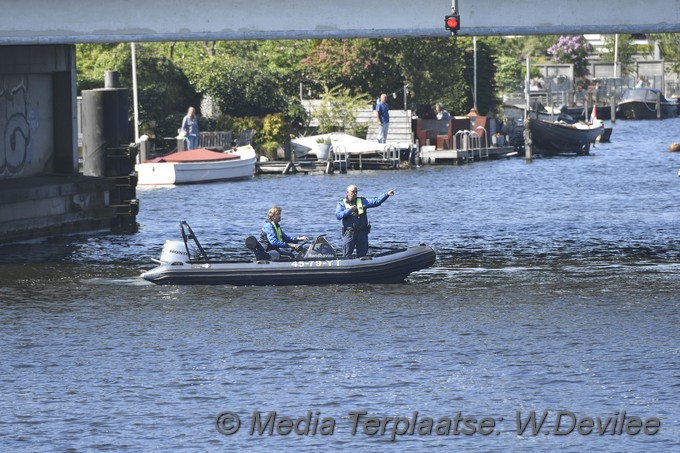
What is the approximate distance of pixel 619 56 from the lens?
118 metres

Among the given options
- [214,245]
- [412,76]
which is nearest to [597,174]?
[412,76]

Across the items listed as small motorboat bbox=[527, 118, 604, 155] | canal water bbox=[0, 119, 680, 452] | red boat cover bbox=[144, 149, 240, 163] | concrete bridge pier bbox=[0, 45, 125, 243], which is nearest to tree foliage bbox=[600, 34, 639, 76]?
small motorboat bbox=[527, 118, 604, 155]

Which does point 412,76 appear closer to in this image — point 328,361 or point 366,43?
point 366,43

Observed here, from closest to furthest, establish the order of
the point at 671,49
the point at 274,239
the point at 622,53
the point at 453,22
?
the point at 274,239
the point at 453,22
the point at 622,53
the point at 671,49

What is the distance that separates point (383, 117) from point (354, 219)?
1233 inches

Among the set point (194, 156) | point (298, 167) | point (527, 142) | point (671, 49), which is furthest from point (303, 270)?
point (671, 49)

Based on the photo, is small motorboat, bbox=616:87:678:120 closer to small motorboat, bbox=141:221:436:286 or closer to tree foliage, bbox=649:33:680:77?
tree foliage, bbox=649:33:680:77

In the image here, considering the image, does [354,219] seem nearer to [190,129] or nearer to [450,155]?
[190,129]

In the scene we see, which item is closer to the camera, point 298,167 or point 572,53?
point 298,167

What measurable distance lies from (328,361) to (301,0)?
10430mm

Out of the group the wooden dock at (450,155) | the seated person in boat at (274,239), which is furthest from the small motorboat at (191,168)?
the seated person in boat at (274,239)

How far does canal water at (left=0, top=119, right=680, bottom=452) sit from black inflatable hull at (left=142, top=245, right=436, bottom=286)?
0.30m

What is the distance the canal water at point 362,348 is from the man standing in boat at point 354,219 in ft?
3.28

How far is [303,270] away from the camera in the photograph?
2877 cm
